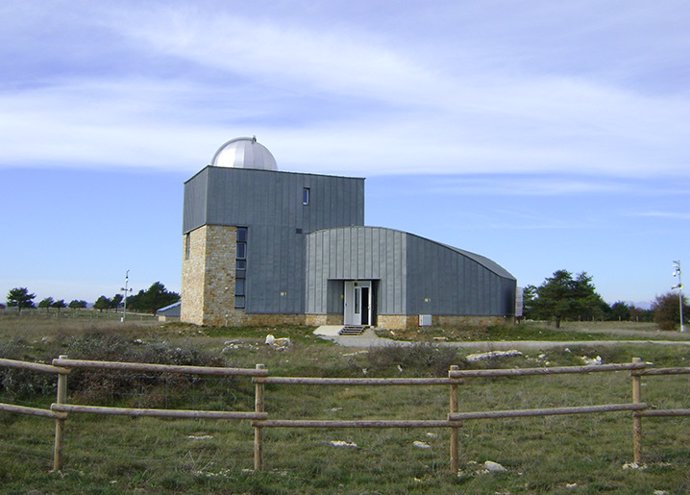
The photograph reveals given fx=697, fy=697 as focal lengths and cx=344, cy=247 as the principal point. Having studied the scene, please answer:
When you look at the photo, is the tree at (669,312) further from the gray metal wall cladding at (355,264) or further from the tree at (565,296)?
the gray metal wall cladding at (355,264)

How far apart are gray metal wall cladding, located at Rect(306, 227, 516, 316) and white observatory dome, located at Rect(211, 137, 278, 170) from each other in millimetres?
5767

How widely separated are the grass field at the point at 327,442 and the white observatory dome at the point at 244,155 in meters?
25.9

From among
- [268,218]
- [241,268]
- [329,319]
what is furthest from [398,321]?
[268,218]

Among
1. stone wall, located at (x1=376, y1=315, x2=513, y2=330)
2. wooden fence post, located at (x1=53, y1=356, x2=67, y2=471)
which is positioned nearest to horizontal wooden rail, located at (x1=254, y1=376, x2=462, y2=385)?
wooden fence post, located at (x1=53, y1=356, x2=67, y2=471)

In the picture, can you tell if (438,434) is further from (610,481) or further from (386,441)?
(610,481)

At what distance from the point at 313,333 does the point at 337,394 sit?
20465 mm

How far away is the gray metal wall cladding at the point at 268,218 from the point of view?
37969 mm

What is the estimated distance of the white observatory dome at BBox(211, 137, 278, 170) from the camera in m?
40.5

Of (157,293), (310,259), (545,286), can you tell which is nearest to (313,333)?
(310,259)

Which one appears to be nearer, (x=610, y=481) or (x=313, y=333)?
(x=610, y=481)

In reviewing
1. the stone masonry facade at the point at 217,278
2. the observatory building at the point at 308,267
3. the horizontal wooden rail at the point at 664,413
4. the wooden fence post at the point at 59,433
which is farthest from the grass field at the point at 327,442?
the stone masonry facade at the point at 217,278

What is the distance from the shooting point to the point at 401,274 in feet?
117

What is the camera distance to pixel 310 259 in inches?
1515

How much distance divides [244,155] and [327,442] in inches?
1302
